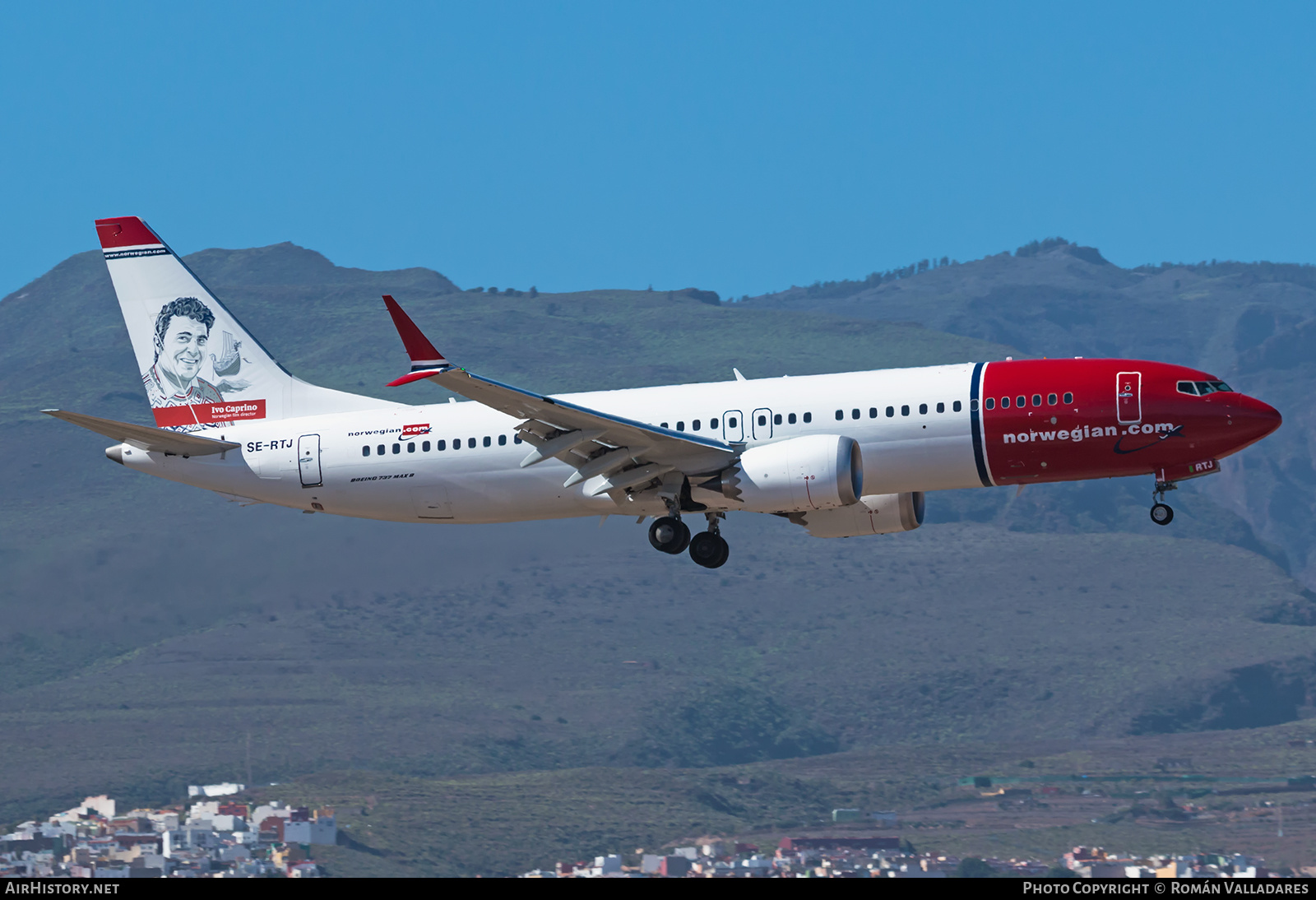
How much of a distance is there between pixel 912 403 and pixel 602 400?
8.32 meters

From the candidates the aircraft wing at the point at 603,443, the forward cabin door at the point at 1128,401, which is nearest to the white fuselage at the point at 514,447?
the aircraft wing at the point at 603,443

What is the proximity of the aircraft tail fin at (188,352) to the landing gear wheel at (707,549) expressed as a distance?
9793mm

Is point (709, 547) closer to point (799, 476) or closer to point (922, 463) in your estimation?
point (799, 476)

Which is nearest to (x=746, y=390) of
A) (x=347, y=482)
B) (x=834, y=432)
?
(x=834, y=432)

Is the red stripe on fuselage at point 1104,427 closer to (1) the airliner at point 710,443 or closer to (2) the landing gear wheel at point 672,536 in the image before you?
(1) the airliner at point 710,443

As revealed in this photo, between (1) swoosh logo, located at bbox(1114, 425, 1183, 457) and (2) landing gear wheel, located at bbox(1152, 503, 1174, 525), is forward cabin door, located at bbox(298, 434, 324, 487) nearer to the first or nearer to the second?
(1) swoosh logo, located at bbox(1114, 425, 1183, 457)

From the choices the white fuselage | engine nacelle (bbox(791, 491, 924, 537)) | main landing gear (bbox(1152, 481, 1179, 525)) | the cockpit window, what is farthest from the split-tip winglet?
the cockpit window

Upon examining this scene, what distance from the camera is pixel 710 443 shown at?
1804 inches

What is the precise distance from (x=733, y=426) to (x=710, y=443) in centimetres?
126

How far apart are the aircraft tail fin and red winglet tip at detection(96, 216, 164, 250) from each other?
0.02 m

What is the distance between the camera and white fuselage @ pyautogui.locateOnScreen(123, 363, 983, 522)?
4566 centimetres

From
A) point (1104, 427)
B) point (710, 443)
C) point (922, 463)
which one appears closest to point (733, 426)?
point (710, 443)

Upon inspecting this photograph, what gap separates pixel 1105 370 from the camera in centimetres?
4553
